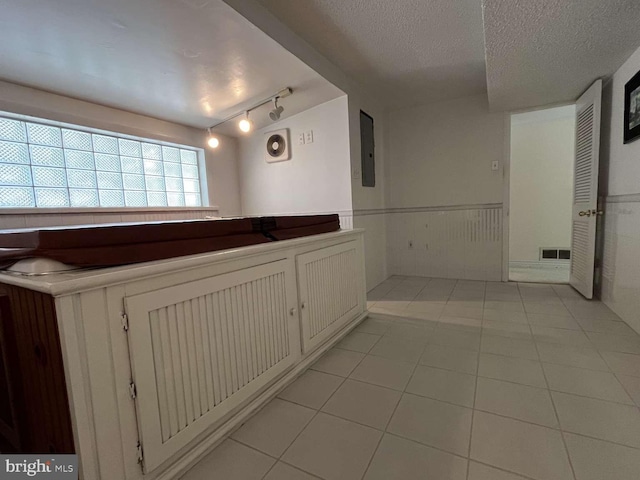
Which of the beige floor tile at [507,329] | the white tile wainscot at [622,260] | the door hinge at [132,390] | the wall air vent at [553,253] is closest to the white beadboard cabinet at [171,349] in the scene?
the door hinge at [132,390]

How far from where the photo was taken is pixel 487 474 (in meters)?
0.96

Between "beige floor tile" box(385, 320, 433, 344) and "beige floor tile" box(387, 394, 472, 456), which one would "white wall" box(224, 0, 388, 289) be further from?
"beige floor tile" box(387, 394, 472, 456)

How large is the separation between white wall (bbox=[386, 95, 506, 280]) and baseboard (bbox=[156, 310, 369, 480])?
2412 mm

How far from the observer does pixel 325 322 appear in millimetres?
1885

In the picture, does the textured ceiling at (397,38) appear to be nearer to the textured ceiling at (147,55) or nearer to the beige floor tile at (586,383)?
the textured ceiling at (147,55)

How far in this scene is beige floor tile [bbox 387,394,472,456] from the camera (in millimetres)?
1111

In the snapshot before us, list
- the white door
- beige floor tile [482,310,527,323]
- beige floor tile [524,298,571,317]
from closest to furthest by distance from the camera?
beige floor tile [482,310,527,323]
beige floor tile [524,298,571,317]
the white door

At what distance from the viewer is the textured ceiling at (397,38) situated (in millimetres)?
1815

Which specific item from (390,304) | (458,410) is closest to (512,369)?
(458,410)

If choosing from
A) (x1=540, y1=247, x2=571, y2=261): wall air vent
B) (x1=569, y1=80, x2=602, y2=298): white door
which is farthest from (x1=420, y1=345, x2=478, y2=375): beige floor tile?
(x1=540, y1=247, x2=571, y2=261): wall air vent

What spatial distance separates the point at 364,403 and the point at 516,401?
2.28ft

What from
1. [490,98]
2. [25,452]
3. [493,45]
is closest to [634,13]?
[493,45]

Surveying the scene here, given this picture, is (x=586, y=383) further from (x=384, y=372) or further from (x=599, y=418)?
(x=384, y=372)

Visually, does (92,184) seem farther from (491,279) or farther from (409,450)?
(491,279)
